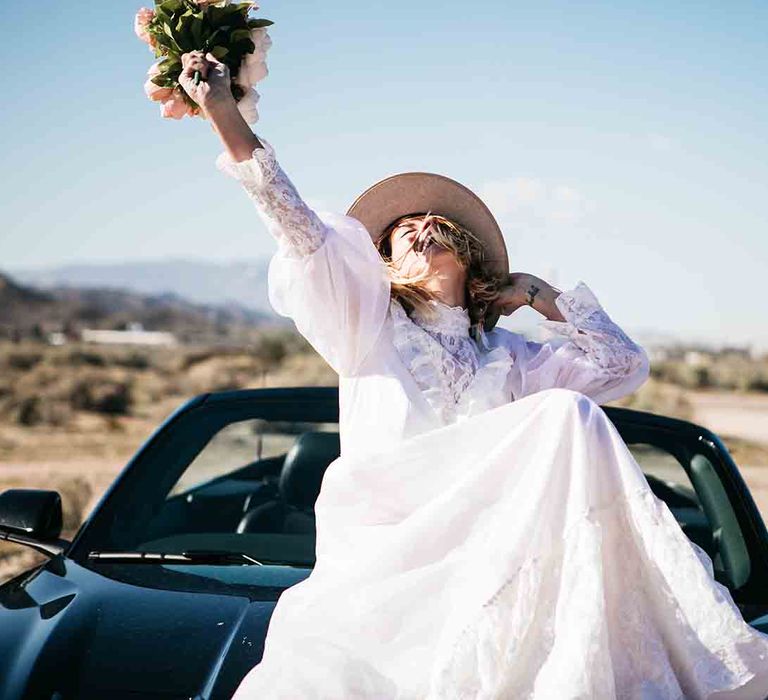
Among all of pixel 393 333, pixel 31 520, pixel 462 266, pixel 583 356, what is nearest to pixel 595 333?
pixel 583 356

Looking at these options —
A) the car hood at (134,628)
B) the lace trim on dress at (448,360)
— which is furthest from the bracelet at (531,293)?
the car hood at (134,628)

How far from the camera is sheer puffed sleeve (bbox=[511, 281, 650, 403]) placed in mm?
3520

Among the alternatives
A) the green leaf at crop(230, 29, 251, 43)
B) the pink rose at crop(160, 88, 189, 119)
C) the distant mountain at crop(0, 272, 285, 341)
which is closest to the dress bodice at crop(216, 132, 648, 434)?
the pink rose at crop(160, 88, 189, 119)

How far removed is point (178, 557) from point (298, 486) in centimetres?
72

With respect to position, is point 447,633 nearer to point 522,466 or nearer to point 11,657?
point 522,466

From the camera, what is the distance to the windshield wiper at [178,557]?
3.39 m

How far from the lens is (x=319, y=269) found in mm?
3016

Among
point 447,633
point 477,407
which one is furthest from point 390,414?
point 447,633

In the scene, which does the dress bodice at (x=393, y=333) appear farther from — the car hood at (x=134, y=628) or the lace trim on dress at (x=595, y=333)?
the car hood at (x=134, y=628)

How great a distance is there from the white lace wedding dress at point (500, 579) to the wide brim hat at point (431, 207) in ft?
2.34

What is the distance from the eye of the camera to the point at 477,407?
10.5 ft

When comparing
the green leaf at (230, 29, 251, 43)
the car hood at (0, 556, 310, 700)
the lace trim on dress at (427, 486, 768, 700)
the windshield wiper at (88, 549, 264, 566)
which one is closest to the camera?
the lace trim on dress at (427, 486, 768, 700)

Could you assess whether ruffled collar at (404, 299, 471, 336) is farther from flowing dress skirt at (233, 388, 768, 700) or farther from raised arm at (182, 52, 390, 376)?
flowing dress skirt at (233, 388, 768, 700)

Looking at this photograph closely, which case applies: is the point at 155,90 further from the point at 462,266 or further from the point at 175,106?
the point at 462,266
